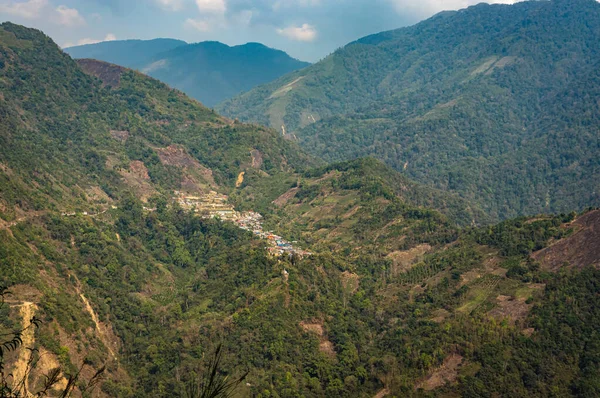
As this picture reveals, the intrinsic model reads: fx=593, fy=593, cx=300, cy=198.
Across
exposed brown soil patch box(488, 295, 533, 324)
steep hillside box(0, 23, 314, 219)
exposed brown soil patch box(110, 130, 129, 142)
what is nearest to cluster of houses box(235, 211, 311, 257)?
steep hillside box(0, 23, 314, 219)

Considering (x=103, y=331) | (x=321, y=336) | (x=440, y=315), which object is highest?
(x=103, y=331)

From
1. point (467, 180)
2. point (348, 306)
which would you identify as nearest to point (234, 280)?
point (348, 306)

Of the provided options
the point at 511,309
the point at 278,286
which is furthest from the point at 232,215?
the point at 511,309

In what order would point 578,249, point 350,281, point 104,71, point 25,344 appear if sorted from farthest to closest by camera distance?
point 104,71 < point 350,281 < point 578,249 < point 25,344

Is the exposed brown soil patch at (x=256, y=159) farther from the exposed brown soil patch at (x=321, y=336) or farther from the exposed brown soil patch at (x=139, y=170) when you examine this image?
the exposed brown soil patch at (x=321, y=336)

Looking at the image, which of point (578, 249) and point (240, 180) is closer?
point (578, 249)

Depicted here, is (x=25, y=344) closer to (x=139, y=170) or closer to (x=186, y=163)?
(x=139, y=170)

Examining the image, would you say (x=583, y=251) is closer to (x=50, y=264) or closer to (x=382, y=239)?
(x=382, y=239)

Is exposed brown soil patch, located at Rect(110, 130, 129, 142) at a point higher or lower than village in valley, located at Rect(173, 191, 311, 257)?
higher

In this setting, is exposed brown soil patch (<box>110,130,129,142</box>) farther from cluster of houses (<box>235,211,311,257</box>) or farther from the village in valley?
cluster of houses (<box>235,211,311,257</box>)
